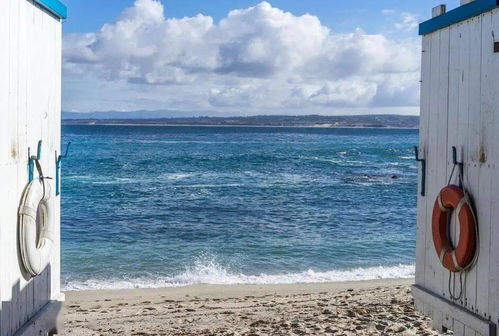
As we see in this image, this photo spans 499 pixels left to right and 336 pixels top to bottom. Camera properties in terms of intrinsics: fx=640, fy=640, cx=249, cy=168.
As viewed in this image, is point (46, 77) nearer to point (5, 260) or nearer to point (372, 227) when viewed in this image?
point (5, 260)

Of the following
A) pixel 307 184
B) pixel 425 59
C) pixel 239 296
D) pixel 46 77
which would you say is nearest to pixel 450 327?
pixel 425 59

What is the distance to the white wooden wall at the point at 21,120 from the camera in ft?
14.6

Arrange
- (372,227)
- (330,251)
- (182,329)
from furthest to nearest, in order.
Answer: (372,227) < (330,251) < (182,329)

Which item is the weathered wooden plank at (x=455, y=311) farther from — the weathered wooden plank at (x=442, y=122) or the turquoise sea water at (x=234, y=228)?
the turquoise sea water at (x=234, y=228)

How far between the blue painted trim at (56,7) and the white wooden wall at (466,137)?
3413mm

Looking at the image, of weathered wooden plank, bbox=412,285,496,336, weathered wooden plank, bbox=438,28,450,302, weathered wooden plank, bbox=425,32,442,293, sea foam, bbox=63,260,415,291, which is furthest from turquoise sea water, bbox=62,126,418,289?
weathered wooden plank, bbox=438,28,450,302

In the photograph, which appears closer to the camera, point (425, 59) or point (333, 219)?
point (425, 59)

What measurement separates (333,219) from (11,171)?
15.9 meters

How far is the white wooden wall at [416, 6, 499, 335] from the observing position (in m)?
4.79

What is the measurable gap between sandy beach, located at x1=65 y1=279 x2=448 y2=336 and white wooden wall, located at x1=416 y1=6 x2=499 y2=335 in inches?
85.6

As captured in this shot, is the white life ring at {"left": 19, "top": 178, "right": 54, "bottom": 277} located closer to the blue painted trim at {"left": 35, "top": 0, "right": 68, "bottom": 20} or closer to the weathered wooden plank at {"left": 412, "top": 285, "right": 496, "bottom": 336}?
the blue painted trim at {"left": 35, "top": 0, "right": 68, "bottom": 20}

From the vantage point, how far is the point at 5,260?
4.49 metres

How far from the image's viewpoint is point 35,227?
4.96 metres

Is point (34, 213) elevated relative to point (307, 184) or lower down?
elevated
